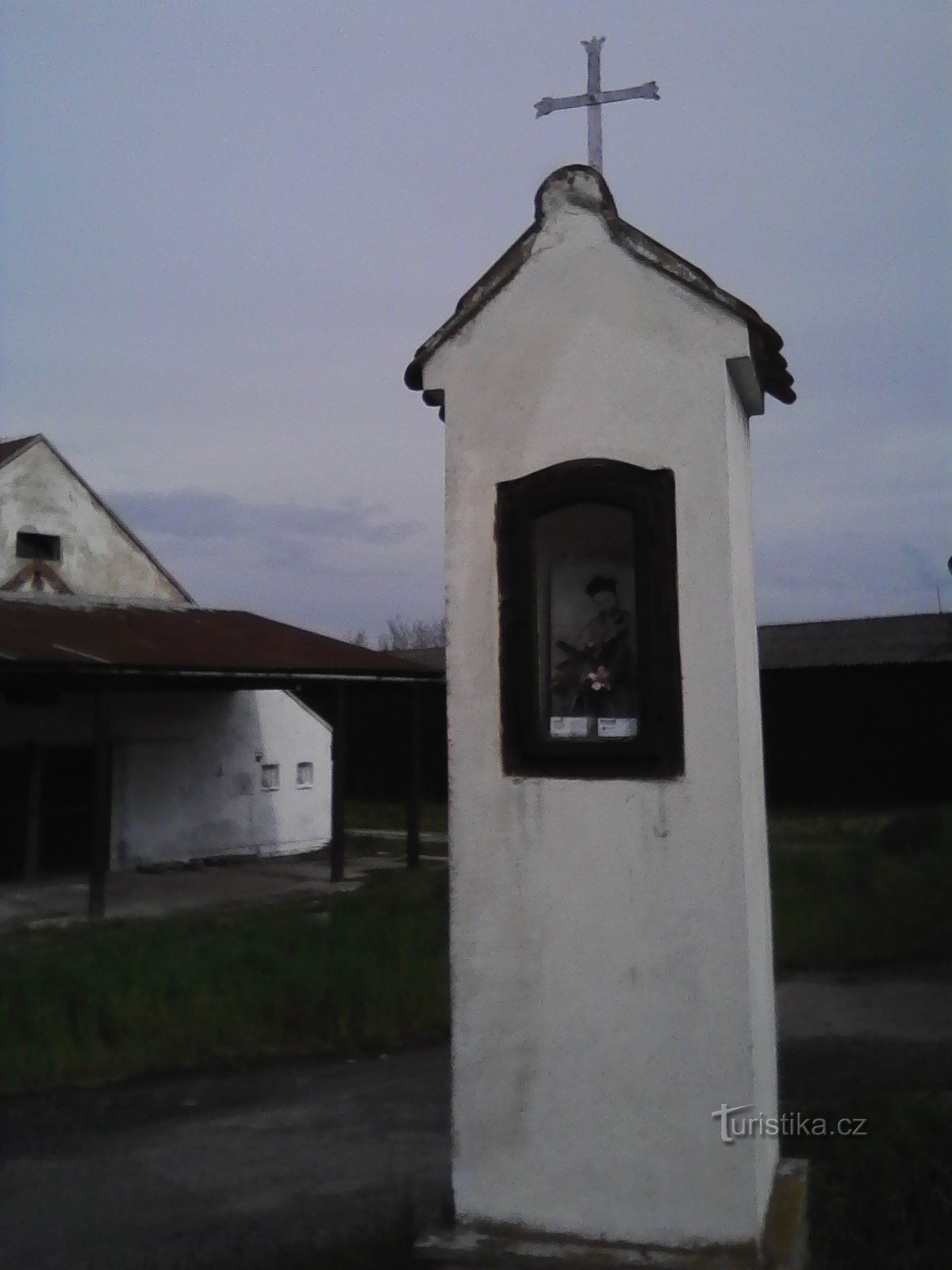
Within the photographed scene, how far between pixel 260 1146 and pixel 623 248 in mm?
4397

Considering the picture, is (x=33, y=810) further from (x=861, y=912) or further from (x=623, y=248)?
(x=623, y=248)

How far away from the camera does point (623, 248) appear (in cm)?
344

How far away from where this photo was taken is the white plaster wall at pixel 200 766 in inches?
643

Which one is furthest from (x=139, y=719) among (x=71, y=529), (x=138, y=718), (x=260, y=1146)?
(x=260, y=1146)

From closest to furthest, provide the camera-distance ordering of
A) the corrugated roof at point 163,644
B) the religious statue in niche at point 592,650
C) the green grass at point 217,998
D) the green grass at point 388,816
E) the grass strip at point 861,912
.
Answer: the religious statue in niche at point 592,650, the green grass at point 217,998, the grass strip at point 861,912, the corrugated roof at point 163,644, the green grass at point 388,816

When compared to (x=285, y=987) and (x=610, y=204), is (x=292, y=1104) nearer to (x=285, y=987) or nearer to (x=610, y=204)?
(x=285, y=987)

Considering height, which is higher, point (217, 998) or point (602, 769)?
point (602, 769)

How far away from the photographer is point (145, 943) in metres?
10.4

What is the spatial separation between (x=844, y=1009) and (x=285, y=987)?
378 cm

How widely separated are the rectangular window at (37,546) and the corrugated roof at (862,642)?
1363 centimetres

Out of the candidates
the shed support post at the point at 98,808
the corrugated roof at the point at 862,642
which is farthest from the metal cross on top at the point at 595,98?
the corrugated roof at the point at 862,642

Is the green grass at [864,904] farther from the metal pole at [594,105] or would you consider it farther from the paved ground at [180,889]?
the metal pole at [594,105]

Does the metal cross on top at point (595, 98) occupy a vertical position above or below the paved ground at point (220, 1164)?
above

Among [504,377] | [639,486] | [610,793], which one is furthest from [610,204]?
[610,793]
